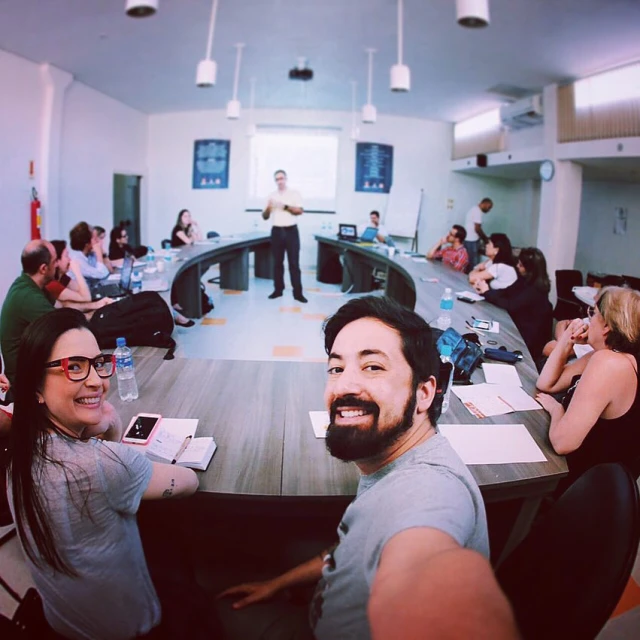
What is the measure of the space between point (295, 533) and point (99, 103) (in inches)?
308

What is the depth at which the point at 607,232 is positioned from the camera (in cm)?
755

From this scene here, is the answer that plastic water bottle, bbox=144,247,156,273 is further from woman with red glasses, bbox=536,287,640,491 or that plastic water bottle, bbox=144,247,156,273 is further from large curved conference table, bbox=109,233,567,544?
woman with red glasses, bbox=536,287,640,491

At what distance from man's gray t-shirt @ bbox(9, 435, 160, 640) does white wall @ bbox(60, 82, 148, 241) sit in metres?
6.30

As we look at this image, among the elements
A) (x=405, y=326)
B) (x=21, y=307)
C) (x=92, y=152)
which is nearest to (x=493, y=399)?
(x=405, y=326)

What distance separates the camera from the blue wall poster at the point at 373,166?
10096mm

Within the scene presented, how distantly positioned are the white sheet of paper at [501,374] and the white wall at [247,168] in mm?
8027

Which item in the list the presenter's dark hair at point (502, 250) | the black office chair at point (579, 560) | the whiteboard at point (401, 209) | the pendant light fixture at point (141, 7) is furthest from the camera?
the whiteboard at point (401, 209)

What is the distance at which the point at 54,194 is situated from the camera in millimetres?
6316

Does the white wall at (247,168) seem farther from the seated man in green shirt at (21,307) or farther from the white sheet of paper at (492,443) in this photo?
the white sheet of paper at (492,443)

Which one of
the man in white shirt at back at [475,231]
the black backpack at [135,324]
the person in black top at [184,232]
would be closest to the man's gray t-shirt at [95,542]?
the black backpack at [135,324]

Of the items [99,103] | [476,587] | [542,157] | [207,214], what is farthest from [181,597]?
[207,214]

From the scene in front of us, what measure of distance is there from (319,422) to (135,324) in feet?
4.53

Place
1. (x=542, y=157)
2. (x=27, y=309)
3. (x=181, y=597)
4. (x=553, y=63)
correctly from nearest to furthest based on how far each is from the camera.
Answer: (x=181, y=597) → (x=27, y=309) → (x=553, y=63) → (x=542, y=157)

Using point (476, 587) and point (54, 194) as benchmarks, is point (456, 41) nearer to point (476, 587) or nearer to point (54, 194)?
point (54, 194)
